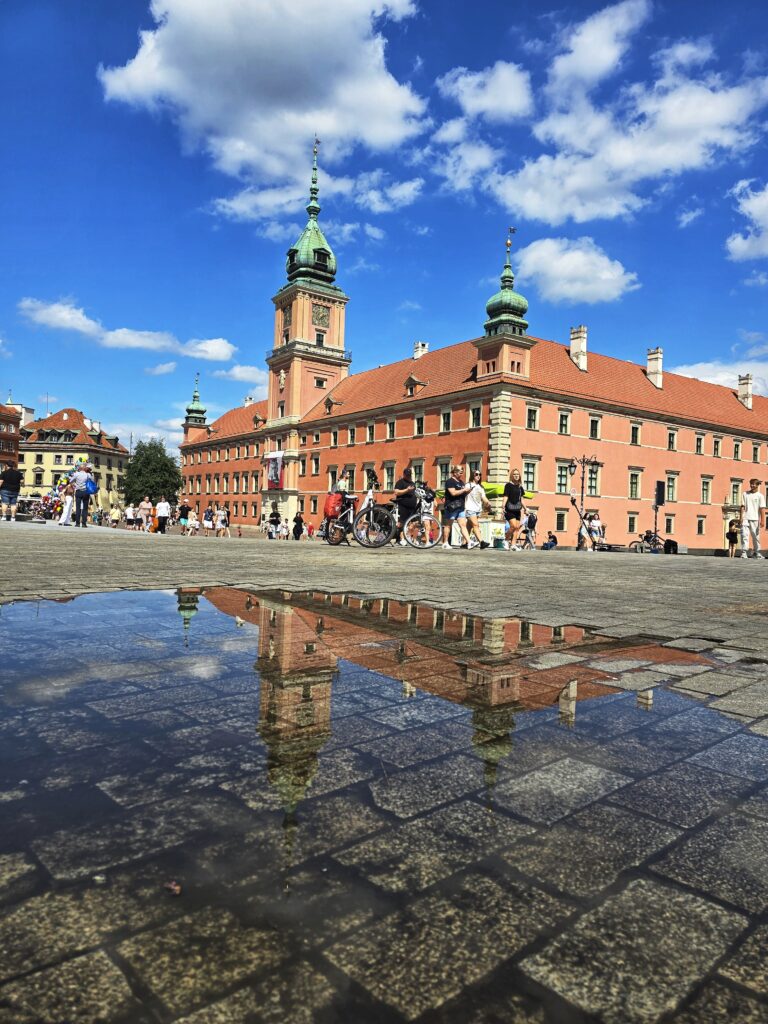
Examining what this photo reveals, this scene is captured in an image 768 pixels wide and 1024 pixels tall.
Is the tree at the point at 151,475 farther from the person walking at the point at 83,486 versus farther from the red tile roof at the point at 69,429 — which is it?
the person walking at the point at 83,486

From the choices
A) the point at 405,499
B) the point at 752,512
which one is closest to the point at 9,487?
the point at 405,499

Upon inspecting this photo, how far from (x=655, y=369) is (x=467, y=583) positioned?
48.4 metres

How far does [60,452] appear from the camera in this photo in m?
98.3

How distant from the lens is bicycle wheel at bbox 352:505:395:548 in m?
13.8

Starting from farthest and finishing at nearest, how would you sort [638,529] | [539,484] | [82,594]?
[638,529] < [539,484] < [82,594]

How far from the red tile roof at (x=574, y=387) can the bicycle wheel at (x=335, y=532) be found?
27678 millimetres

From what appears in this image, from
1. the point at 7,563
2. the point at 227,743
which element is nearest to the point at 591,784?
the point at 227,743

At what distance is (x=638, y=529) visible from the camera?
146ft

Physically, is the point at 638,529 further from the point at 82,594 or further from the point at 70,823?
the point at 70,823

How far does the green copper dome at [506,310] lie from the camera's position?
40531mm

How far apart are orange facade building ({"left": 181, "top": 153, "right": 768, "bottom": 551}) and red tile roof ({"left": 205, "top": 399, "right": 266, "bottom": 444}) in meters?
9.03

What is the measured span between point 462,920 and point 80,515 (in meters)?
23.0

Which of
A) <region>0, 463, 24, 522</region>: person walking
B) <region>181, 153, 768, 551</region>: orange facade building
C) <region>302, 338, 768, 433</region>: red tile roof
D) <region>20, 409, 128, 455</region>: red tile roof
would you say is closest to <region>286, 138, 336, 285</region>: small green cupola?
<region>181, 153, 768, 551</region>: orange facade building

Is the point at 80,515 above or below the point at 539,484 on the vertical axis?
below
